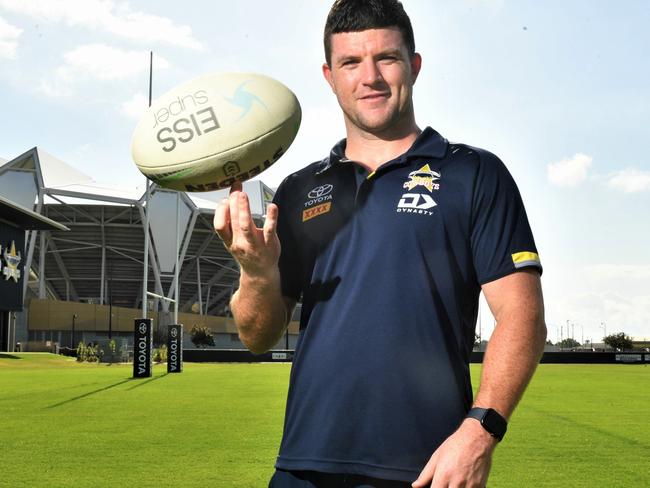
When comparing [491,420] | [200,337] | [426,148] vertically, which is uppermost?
[426,148]

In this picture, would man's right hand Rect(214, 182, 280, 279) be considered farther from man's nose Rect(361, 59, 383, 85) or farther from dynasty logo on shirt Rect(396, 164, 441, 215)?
man's nose Rect(361, 59, 383, 85)

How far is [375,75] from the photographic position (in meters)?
2.77

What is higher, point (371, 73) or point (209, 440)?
point (371, 73)

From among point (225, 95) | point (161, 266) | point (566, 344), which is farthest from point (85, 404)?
point (566, 344)

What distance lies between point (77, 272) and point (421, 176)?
84.7 metres

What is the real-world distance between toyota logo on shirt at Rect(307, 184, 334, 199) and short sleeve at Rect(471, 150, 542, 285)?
1.91 ft

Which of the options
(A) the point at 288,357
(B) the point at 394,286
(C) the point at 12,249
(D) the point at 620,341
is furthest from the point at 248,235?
(D) the point at 620,341

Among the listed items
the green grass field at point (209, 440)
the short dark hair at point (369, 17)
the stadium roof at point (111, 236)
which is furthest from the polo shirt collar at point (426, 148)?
the stadium roof at point (111, 236)

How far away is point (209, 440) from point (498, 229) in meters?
8.50

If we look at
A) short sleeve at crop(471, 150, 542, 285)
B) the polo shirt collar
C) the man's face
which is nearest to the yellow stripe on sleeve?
short sleeve at crop(471, 150, 542, 285)

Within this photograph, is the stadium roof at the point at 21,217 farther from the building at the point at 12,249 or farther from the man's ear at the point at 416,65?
the man's ear at the point at 416,65

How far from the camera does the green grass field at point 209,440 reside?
7.79 meters

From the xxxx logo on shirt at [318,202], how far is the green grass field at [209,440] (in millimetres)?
4993

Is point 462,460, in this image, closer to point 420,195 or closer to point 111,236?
point 420,195
